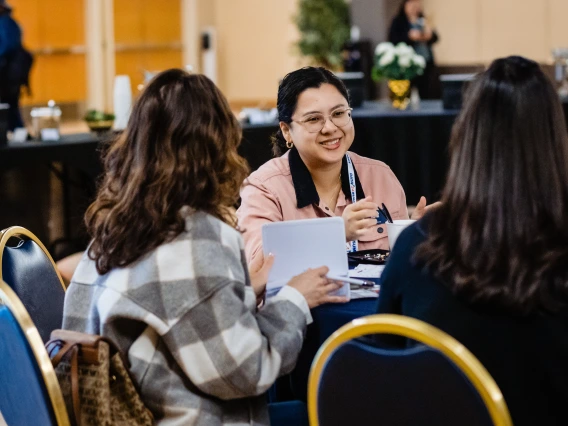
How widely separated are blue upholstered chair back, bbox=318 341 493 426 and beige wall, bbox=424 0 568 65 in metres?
9.01

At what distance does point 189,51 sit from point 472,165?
1170cm

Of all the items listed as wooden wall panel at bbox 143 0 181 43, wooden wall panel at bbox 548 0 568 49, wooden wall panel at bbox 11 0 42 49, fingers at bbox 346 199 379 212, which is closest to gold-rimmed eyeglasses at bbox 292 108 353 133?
fingers at bbox 346 199 379 212

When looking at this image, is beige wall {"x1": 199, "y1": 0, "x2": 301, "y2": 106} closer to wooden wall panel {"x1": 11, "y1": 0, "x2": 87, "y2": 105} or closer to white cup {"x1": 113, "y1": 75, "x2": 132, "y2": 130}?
wooden wall panel {"x1": 11, "y1": 0, "x2": 87, "y2": 105}

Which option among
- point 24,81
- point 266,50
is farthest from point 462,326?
point 266,50

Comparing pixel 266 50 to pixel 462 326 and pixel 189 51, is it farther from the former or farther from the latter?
pixel 462 326

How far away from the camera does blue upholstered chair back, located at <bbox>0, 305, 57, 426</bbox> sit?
1.49m

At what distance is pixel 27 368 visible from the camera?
1.50 m

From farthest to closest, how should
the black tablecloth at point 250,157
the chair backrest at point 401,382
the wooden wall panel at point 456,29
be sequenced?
1. the wooden wall panel at point 456,29
2. the black tablecloth at point 250,157
3. the chair backrest at point 401,382

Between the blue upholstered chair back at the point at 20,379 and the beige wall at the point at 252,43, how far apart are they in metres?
11.5

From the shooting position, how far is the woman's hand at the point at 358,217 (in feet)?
6.89

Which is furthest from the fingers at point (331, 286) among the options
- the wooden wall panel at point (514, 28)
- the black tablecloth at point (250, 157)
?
the wooden wall panel at point (514, 28)

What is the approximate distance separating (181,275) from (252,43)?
11.9 metres

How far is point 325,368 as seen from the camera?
131 cm

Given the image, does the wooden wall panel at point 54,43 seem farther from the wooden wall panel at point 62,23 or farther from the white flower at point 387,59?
the white flower at point 387,59
